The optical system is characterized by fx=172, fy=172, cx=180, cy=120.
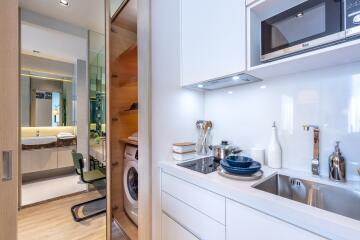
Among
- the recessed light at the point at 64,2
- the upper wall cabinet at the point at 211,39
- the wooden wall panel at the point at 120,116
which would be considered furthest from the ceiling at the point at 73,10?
the upper wall cabinet at the point at 211,39

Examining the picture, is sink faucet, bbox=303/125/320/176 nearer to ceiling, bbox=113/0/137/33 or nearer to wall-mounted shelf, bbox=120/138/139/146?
wall-mounted shelf, bbox=120/138/139/146

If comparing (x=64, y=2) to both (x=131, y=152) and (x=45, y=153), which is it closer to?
(x=131, y=152)

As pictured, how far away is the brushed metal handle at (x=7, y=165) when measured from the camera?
0.90 m

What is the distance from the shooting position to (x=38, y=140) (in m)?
3.47

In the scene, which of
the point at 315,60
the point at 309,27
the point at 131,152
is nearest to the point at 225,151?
the point at 315,60

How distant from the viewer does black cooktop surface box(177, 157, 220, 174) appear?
3.81 ft

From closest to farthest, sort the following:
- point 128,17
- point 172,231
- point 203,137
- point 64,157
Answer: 1. point 172,231
2. point 203,137
3. point 128,17
4. point 64,157

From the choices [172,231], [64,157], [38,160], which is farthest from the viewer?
[64,157]

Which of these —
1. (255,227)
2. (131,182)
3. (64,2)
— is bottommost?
(131,182)

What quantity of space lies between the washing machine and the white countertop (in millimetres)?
852

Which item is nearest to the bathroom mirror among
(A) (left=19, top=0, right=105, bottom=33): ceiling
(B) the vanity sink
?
(B) the vanity sink

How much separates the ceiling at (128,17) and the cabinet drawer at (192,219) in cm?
171

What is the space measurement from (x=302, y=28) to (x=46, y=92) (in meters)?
4.73

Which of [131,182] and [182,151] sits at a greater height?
[182,151]
